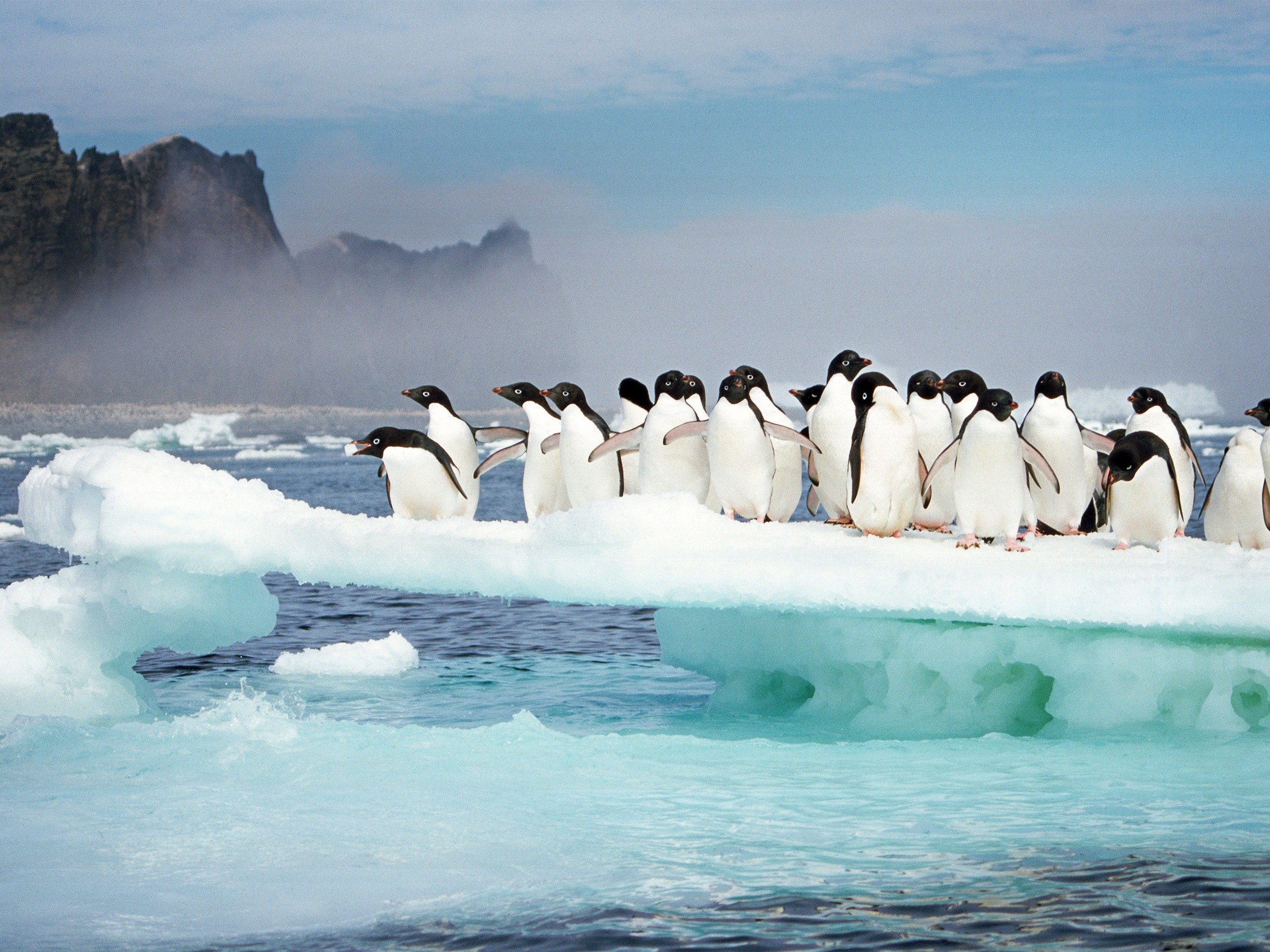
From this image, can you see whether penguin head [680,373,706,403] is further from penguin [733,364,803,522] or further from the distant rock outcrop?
the distant rock outcrop

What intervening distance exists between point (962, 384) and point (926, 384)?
0.37 metres

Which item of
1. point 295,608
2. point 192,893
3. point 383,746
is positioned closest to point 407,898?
point 192,893

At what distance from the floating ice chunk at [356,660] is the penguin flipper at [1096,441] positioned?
4793 millimetres

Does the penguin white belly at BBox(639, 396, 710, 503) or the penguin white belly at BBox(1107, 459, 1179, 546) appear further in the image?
the penguin white belly at BBox(639, 396, 710, 503)

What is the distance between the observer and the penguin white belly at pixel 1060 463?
7.04 meters

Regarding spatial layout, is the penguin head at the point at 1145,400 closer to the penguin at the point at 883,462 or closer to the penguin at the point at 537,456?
the penguin at the point at 883,462

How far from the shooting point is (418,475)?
7617mm

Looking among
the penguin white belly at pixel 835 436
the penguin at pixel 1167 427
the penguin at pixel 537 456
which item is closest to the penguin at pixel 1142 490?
the penguin at pixel 1167 427

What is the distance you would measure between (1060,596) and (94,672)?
5.13 m

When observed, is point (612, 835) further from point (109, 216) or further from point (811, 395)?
point (109, 216)

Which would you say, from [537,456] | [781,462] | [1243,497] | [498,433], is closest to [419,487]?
[537,456]

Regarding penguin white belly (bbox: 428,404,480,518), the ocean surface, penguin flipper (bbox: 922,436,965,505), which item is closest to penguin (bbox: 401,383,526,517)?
penguin white belly (bbox: 428,404,480,518)

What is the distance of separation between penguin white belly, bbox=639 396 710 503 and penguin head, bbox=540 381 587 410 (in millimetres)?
576

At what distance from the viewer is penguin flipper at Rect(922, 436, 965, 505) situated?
6.62m
